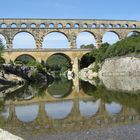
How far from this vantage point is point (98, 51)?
96688 millimetres

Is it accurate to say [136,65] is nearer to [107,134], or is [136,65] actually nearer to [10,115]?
[10,115]

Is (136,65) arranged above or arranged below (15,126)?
above

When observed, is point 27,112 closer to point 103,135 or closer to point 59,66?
point 103,135

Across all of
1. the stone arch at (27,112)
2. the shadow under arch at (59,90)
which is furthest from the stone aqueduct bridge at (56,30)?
the stone arch at (27,112)

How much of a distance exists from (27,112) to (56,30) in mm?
75423

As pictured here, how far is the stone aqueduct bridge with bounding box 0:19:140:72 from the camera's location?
96.8 m

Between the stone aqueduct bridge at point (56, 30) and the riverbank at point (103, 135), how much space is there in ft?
252

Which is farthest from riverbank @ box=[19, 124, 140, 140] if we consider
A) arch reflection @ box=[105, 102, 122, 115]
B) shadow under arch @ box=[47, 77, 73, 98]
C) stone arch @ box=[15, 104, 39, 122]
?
shadow under arch @ box=[47, 77, 73, 98]

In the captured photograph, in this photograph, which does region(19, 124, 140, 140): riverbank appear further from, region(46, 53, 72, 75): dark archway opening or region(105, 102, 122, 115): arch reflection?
region(46, 53, 72, 75): dark archway opening

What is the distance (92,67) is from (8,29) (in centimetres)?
2349

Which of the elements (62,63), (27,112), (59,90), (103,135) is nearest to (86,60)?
(62,63)

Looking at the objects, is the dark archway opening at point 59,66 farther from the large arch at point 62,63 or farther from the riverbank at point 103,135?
the riverbank at point 103,135

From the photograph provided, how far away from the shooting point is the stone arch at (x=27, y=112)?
2405cm

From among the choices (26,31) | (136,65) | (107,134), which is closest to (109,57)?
(136,65)
